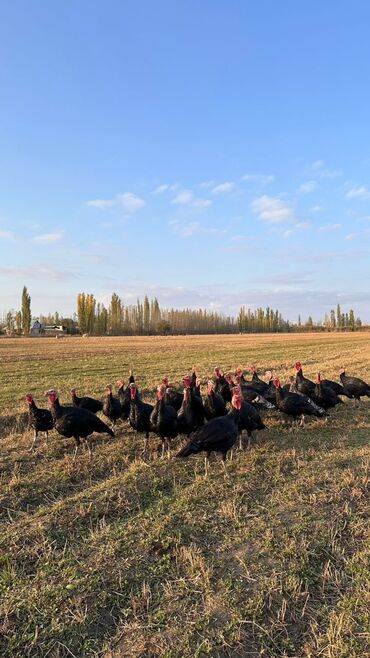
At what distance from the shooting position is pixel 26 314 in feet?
324

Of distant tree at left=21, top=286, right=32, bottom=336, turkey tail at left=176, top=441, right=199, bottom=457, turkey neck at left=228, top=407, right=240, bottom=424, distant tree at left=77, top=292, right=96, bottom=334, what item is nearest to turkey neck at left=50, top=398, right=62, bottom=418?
turkey tail at left=176, top=441, right=199, bottom=457

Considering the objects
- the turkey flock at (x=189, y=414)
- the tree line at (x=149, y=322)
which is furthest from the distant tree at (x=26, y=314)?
the turkey flock at (x=189, y=414)

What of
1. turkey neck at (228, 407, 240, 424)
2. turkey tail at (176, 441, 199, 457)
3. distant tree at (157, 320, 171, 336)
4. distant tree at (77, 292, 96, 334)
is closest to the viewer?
turkey tail at (176, 441, 199, 457)

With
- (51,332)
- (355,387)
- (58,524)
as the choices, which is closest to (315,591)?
(58,524)

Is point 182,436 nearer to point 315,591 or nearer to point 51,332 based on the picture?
point 315,591

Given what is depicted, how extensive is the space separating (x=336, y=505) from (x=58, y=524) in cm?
379

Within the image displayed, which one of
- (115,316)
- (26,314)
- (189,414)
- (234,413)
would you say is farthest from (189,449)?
(115,316)

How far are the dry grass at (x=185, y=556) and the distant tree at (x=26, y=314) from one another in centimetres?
9428

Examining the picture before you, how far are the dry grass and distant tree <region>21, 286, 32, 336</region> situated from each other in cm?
9428

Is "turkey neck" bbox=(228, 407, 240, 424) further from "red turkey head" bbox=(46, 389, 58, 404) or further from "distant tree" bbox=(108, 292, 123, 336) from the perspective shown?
"distant tree" bbox=(108, 292, 123, 336)

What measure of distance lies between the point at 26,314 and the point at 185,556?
99427 mm

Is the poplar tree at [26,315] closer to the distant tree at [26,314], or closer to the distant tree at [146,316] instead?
the distant tree at [26,314]

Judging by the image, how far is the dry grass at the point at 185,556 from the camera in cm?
418

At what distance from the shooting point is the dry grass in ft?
13.7
